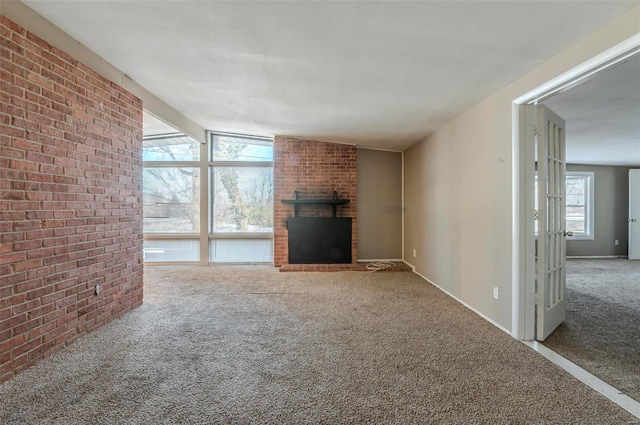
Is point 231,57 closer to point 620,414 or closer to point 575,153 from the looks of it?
point 620,414

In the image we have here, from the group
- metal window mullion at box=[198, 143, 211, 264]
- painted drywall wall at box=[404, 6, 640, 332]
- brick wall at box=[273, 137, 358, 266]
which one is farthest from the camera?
metal window mullion at box=[198, 143, 211, 264]

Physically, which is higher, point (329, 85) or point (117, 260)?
point (329, 85)

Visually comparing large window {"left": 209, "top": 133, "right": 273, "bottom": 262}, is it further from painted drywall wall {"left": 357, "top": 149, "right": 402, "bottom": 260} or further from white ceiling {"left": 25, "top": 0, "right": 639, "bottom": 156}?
white ceiling {"left": 25, "top": 0, "right": 639, "bottom": 156}

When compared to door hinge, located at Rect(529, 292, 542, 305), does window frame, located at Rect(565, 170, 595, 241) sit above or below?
above

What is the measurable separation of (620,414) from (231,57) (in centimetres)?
349

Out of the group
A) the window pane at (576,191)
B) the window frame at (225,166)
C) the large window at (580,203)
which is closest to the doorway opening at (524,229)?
the window frame at (225,166)

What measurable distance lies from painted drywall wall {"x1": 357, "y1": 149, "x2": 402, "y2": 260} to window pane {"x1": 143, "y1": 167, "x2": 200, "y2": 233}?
128 inches

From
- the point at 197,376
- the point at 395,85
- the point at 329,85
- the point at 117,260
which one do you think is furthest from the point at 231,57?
the point at 197,376

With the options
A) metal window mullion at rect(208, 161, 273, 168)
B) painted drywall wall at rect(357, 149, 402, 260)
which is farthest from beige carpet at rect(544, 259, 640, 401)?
metal window mullion at rect(208, 161, 273, 168)

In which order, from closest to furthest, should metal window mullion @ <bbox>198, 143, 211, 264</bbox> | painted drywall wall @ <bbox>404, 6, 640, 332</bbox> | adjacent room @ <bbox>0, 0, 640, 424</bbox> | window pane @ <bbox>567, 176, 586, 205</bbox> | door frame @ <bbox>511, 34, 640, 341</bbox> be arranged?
adjacent room @ <bbox>0, 0, 640, 424</bbox>
painted drywall wall @ <bbox>404, 6, 640, 332</bbox>
door frame @ <bbox>511, 34, 640, 341</bbox>
metal window mullion @ <bbox>198, 143, 211, 264</bbox>
window pane @ <bbox>567, 176, 586, 205</bbox>

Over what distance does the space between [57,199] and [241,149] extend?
3843mm

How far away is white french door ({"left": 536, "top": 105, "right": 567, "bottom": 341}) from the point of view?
2.51m

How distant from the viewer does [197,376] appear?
197 cm

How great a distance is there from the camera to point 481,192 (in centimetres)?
305
